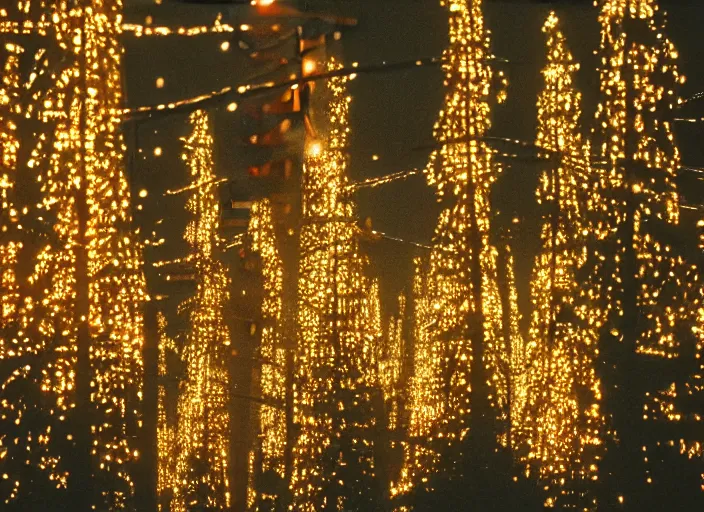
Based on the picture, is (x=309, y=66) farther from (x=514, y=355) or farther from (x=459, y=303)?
(x=514, y=355)

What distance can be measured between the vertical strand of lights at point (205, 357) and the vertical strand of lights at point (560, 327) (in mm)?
500

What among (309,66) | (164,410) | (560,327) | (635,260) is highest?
(309,66)

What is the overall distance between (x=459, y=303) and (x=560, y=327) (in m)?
0.18

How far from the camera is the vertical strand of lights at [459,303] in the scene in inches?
52.5

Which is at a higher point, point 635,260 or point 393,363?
point 635,260

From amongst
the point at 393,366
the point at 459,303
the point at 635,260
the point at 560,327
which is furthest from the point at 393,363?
the point at 635,260

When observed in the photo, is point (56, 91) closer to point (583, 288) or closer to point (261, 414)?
point (261, 414)

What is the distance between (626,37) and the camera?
55.1 inches

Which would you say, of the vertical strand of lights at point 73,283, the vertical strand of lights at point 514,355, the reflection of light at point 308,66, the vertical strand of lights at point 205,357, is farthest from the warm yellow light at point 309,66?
the vertical strand of lights at point 514,355

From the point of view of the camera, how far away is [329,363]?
1328 mm

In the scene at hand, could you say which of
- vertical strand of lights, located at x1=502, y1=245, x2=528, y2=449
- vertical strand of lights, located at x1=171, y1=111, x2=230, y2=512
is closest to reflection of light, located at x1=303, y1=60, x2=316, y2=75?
vertical strand of lights, located at x1=171, y1=111, x2=230, y2=512

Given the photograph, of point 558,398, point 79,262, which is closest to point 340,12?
point 79,262

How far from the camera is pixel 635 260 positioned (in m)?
1.39

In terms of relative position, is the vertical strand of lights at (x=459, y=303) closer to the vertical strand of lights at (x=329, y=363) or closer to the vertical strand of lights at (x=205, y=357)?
the vertical strand of lights at (x=329, y=363)
